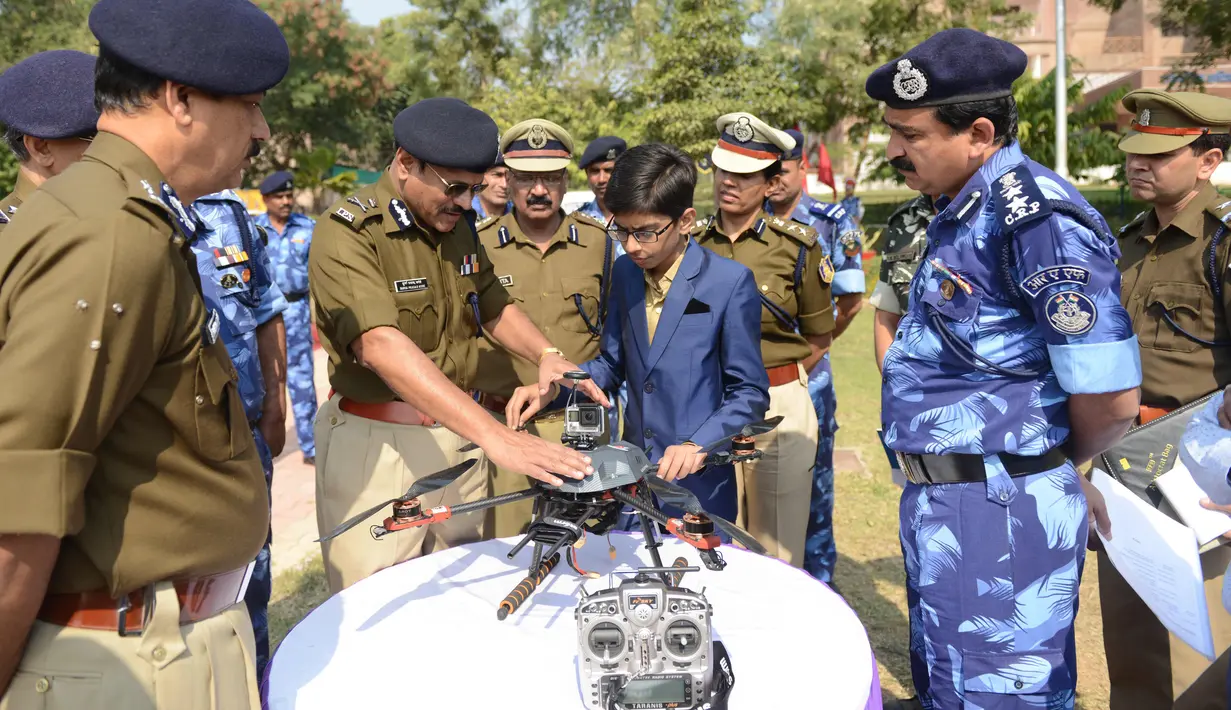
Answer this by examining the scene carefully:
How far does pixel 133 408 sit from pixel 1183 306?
12.1ft

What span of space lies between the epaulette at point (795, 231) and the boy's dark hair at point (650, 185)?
49.8 inches

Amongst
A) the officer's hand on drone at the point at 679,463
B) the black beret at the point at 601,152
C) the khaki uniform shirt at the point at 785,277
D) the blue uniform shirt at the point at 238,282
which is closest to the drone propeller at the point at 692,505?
the officer's hand on drone at the point at 679,463

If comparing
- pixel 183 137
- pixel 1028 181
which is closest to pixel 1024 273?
pixel 1028 181

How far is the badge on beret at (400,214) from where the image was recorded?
3.10 metres

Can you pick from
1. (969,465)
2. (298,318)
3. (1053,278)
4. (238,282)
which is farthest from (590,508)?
(298,318)

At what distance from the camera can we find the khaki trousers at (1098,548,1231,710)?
331cm

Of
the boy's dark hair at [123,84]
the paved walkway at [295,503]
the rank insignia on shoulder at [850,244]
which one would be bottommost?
the paved walkway at [295,503]

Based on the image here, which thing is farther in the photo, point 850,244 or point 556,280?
point 850,244

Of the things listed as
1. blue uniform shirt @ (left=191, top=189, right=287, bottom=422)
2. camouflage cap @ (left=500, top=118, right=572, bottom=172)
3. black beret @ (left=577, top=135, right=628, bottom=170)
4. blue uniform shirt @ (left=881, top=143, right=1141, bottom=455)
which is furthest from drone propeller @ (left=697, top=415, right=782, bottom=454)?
black beret @ (left=577, top=135, right=628, bottom=170)

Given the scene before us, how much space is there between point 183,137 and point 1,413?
578 mm

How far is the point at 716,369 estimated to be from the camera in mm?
3215

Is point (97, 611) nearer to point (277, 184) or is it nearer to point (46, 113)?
point (46, 113)

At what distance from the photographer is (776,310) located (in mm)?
4250

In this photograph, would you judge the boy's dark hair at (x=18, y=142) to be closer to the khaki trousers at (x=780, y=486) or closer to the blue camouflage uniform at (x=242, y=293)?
the blue camouflage uniform at (x=242, y=293)
